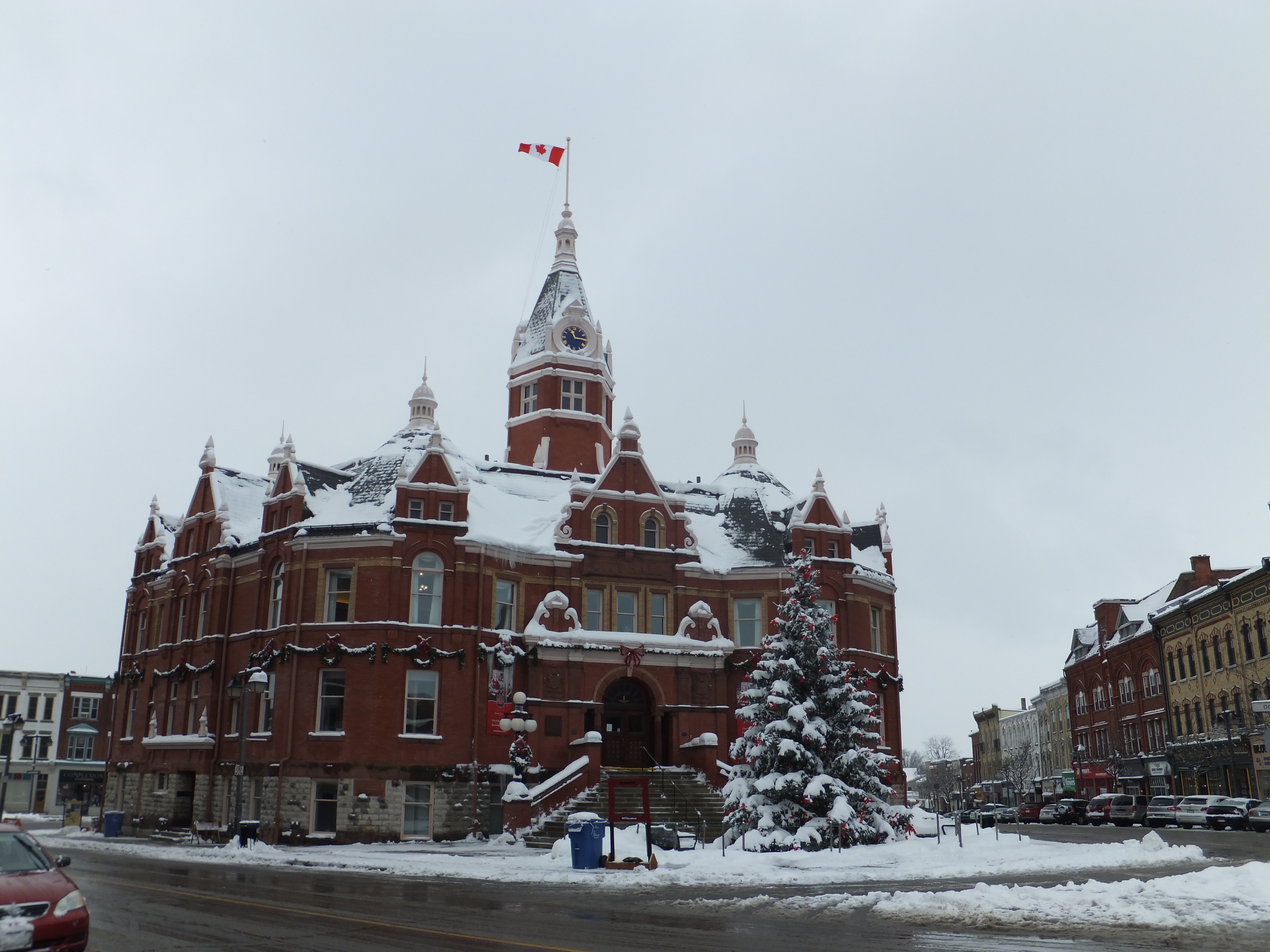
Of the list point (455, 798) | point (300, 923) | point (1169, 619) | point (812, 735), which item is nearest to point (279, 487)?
point (455, 798)

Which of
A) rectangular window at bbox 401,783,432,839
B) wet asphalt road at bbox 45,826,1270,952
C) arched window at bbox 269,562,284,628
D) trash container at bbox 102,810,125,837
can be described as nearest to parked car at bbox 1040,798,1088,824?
rectangular window at bbox 401,783,432,839

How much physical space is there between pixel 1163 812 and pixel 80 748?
84.2 metres

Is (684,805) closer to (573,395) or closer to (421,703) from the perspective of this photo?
(421,703)

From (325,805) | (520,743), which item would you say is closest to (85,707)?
(325,805)

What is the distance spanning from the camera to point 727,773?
35.8m

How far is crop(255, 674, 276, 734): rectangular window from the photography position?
4088cm

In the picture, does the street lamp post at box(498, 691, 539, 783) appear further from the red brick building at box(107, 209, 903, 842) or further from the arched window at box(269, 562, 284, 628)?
the arched window at box(269, 562, 284, 628)

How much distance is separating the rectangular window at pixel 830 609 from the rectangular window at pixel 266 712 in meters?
20.6

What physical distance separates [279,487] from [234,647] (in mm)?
6821

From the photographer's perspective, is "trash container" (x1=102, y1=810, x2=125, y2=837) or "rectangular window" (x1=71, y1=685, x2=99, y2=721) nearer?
"trash container" (x1=102, y1=810, x2=125, y2=837)

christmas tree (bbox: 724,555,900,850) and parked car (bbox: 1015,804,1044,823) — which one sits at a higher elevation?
christmas tree (bbox: 724,555,900,850)

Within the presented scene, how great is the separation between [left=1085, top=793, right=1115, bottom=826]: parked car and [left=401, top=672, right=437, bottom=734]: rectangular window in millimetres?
33563

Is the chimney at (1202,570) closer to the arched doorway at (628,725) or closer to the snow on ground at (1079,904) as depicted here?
the arched doorway at (628,725)

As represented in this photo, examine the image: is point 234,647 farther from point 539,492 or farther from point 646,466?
point 646,466
